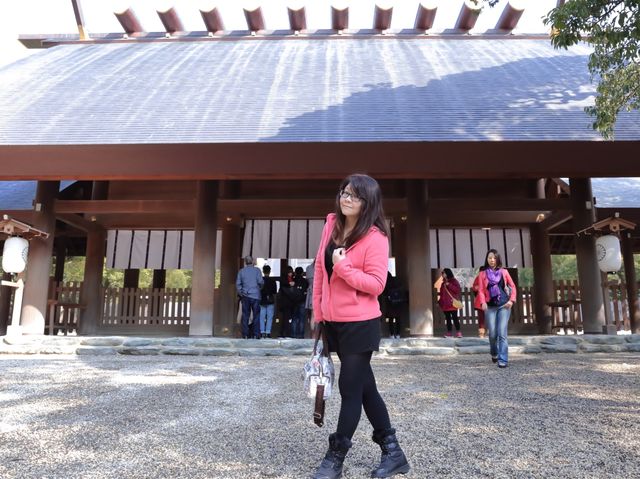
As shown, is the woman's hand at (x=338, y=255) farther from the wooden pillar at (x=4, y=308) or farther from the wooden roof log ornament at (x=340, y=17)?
the wooden roof log ornament at (x=340, y=17)

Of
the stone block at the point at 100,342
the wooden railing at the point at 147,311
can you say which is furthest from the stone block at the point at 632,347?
the wooden railing at the point at 147,311

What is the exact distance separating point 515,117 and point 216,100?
16.7ft

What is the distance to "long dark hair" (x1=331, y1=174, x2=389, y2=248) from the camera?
2018mm

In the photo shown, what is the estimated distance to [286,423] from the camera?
116 inches

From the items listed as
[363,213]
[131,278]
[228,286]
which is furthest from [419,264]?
[131,278]

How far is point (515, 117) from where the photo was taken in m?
7.09

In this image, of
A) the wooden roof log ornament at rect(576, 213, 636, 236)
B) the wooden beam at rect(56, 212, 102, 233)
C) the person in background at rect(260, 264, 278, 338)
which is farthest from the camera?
the wooden beam at rect(56, 212, 102, 233)

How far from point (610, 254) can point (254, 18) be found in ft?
36.6

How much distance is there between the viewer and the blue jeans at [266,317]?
27.0ft

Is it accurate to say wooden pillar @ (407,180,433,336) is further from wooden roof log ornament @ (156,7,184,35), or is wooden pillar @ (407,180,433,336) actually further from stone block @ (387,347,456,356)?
wooden roof log ornament @ (156,7,184,35)

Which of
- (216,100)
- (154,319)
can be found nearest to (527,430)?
(216,100)

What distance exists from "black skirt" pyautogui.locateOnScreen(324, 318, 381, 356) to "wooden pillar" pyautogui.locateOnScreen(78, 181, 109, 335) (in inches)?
368

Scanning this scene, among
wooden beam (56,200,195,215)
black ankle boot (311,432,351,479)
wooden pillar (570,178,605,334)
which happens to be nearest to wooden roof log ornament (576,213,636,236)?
wooden pillar (570,178,605,334)

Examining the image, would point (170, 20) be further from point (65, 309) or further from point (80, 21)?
point (65, 309)
